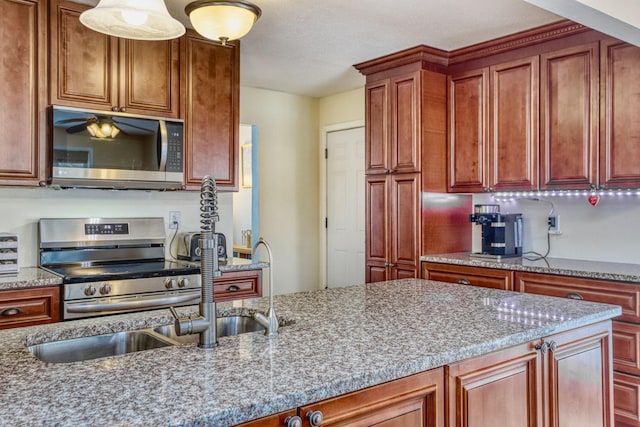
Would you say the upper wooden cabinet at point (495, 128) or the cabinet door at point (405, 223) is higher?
the upper wooden cabinet at point (495, 128)

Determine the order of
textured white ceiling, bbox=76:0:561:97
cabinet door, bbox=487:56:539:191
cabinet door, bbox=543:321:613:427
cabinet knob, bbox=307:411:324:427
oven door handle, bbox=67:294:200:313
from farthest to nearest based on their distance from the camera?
1. cabinet door, bbox=487:56:539:191
2. textured white ceiling, bbox=76:0:561:97
3. oven door handle, bbox=67:294:200:313
4. cabinet door, bbox=543:321:613:427
5. cabinet knob, bbox=307:411:324:427

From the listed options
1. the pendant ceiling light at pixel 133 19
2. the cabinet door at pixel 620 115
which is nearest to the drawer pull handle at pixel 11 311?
the pendant ceiling light at pixel 133 19

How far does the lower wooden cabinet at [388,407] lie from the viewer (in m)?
1.10

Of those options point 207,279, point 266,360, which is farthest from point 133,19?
point 266,360

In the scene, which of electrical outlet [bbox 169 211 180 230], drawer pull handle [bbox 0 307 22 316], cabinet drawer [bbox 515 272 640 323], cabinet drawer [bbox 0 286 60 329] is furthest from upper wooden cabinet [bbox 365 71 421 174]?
drawer pull handle [bbox 0 307 22 316]

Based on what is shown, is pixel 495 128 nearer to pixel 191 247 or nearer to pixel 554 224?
pixel 554 224

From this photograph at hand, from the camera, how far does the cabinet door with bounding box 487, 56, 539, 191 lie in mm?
3562

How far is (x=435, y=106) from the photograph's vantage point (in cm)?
404

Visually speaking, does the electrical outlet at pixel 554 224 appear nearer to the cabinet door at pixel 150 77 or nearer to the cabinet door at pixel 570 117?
the cabinet door at pixel 570 117

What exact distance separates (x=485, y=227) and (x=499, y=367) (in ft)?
7.99

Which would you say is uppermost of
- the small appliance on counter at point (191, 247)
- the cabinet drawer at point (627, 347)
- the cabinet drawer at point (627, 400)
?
the small appliance on counter at point (191, 247)

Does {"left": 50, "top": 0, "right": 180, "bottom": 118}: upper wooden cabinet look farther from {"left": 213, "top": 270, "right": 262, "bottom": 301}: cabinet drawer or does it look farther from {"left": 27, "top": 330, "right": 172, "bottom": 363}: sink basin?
{"left": 27, "top": 330, "right": 172, "bottom": 363}: sink basin

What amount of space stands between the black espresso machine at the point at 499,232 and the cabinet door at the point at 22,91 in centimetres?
297

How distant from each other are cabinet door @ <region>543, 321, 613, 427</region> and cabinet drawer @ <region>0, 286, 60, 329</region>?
2.35m
